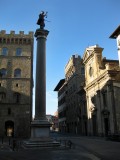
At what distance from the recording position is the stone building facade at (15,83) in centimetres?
4325

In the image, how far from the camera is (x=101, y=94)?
42.3m

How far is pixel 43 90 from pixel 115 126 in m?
18.8

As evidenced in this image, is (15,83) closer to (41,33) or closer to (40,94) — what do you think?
(41,33)

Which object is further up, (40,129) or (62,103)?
(62,103)

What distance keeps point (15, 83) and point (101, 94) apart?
55.3 feet

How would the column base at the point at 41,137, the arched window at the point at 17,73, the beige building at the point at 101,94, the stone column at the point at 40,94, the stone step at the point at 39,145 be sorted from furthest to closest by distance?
the arched window at the point at 17,73 → the beige building at the point at 101,94 → the stone column at the point at 40,94 → the column base at the point at 41,137 → the stone step at the point at 39,145

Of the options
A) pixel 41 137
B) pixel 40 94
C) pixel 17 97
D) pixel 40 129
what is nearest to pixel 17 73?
pixel 17 97

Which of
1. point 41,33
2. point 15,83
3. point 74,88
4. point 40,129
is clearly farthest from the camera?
point 74,88

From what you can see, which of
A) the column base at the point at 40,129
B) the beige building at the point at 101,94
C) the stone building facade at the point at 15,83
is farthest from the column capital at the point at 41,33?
the stone building facade at the point at 15,83

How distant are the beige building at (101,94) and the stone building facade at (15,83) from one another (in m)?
12.7

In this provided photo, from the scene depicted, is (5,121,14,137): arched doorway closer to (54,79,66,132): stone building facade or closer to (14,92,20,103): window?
(14,92,20,103): window

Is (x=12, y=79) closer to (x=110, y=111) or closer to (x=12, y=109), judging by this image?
(x=12, y=109)

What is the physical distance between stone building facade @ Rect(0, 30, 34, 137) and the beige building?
502 inches

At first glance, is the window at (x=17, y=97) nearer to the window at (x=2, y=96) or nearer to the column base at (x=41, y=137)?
the window at (x=2, y=96)
